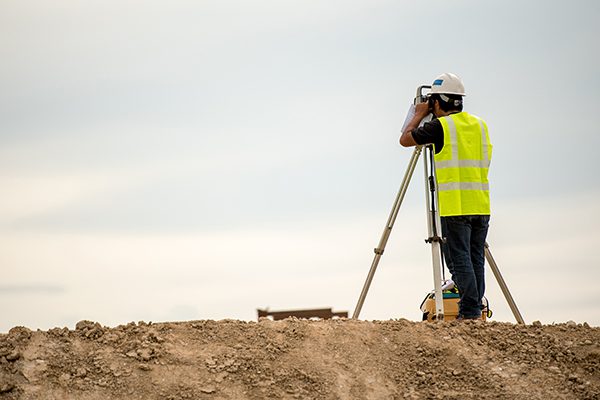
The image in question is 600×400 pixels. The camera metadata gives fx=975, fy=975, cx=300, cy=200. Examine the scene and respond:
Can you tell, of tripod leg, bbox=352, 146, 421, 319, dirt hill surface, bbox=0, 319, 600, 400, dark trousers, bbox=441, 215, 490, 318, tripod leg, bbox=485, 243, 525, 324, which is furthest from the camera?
tripod leg, bbox=485, 243, 525, 324

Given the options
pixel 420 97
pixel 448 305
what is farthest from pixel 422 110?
pixel 448 305

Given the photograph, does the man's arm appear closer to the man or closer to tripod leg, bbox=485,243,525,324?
the man

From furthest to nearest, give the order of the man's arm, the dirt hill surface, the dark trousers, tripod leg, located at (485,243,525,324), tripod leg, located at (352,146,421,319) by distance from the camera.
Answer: tripod leg, located at (485,243,525,324)
tripod leg, located at (352,146,421,319)
the man's arm
the dark trousers
the dirt hill surface

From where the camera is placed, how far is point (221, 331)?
9.38m

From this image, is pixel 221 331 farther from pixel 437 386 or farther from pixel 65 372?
pixel 437 386

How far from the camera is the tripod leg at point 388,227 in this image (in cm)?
1073

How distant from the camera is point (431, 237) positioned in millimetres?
10320

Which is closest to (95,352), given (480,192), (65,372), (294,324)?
(65,372)

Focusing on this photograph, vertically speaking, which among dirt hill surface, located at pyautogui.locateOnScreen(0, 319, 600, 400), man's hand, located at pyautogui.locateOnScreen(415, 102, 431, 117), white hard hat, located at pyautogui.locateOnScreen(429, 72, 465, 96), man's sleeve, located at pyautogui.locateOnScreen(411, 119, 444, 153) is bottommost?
dirt hill surface, located at pyautogui.locateOnScreen(0, 319, 600, 400)

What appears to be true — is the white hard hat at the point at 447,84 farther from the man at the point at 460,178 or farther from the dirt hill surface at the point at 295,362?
the dirt hill surface at the point at 295,362

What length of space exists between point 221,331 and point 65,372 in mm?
1546

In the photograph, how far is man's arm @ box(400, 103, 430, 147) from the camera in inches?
413

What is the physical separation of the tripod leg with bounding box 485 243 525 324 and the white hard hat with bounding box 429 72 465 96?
71.1 inches

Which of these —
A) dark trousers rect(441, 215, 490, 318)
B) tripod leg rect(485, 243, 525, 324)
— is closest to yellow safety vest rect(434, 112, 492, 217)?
dark trousers rect(441, 215, 490, 318)
